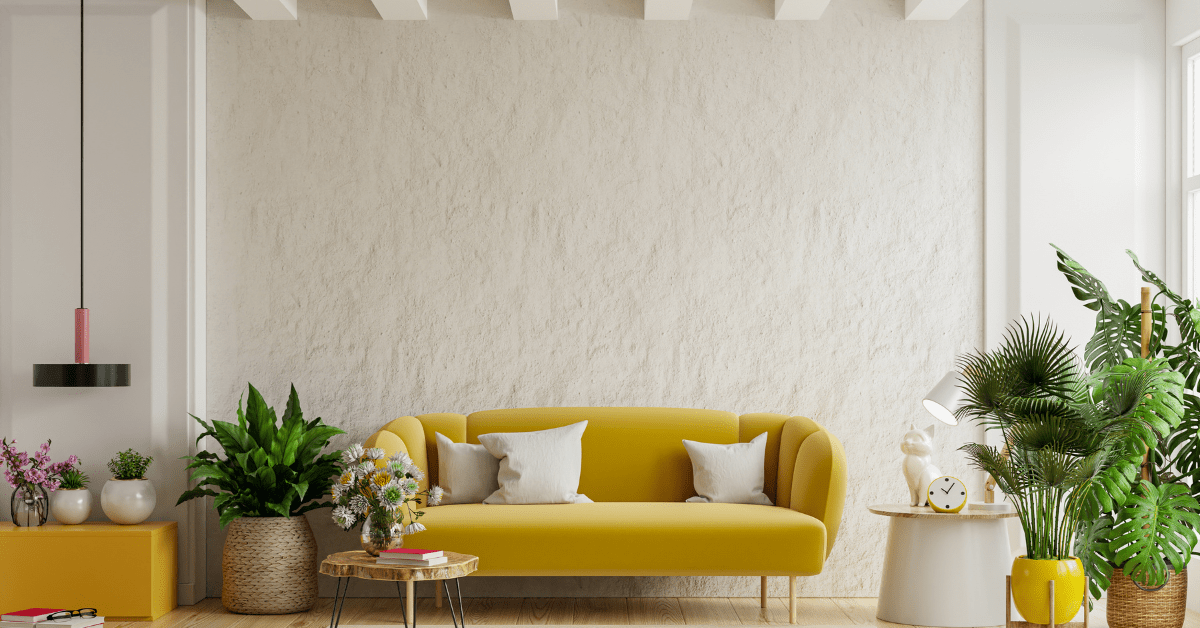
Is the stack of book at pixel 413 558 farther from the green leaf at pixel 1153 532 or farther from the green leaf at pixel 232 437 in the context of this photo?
the green leaf at pixel 1153 532

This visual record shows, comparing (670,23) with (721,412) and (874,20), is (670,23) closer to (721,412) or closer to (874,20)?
(874,20)

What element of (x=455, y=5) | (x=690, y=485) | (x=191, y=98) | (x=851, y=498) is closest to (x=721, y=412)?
(x=690, y=485)

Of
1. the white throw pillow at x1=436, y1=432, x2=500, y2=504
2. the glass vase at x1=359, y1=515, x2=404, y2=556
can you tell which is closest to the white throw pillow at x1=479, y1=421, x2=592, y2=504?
the white throw pillow at x1=436, y1=432, x2=500, y2=504

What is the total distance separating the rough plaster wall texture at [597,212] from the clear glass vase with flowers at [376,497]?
1.43 metres

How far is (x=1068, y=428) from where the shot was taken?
3.47m

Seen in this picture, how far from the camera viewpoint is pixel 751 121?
4.91 metres

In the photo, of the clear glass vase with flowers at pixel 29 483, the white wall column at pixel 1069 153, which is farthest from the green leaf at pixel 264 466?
the white wall column at pixel 1069 153

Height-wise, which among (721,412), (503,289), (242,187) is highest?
(242,187)

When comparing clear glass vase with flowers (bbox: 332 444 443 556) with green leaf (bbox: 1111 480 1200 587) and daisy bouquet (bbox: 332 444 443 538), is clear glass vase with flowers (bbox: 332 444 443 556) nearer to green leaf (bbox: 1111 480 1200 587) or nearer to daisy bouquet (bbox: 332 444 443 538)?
daisy bouquet (bbox: 332 444 443 538)

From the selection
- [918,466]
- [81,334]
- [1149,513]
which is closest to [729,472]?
[918,466]

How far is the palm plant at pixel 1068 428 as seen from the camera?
11.3 feet

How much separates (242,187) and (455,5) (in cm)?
146

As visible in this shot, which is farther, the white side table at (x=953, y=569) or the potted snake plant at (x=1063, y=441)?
the white side table at (x=953, y=569)

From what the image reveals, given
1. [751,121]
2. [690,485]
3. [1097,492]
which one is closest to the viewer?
[1097,492]
